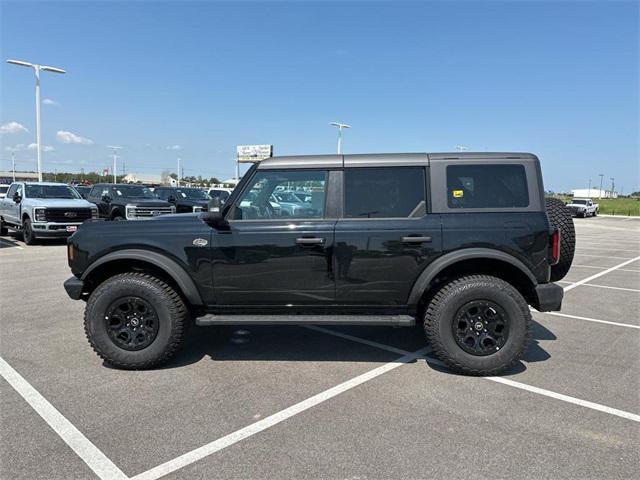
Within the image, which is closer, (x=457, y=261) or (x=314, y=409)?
(x=314, y=409)

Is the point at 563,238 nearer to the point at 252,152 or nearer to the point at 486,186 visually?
the point at 486,186

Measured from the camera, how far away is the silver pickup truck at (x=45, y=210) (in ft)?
41.0

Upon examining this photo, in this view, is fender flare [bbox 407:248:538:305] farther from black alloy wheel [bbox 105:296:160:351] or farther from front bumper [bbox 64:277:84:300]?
front bumper [bbox 64:277:84:300]

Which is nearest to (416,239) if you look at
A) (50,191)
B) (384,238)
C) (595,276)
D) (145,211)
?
(384,238)

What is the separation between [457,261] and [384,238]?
66cm

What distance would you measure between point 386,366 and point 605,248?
48.3 feet

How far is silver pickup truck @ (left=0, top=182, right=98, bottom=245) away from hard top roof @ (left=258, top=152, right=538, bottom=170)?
10236 mm

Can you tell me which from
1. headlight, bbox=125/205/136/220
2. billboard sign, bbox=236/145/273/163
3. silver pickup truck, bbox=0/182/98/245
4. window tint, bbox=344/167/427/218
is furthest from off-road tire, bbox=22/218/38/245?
billboard sign, bbox=236/145/273/163

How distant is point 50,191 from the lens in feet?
45.8

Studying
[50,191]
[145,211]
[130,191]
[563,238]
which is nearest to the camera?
[563,238]

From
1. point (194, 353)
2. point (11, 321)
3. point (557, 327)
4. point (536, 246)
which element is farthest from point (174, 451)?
point (557, 327)

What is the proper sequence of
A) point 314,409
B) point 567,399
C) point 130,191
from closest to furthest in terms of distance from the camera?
point 314,409 → point 567,399 → point 130,191

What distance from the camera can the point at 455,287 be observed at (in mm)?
3895

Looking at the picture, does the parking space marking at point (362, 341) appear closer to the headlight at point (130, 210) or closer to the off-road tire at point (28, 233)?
the off-road tire at point (28, 233)
